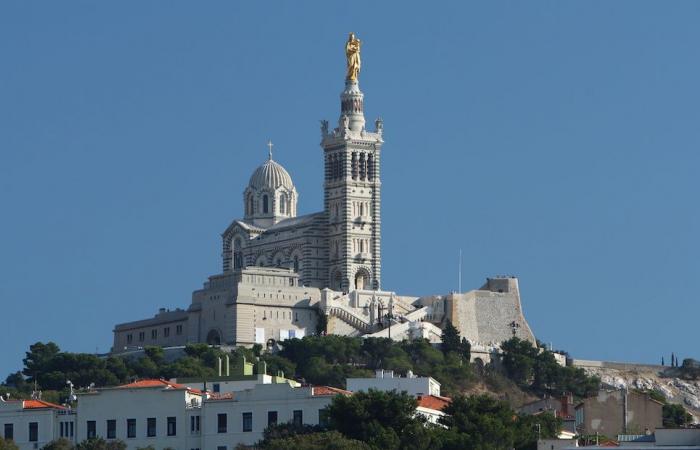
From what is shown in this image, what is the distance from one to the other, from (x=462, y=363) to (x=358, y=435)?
80708 millimetres

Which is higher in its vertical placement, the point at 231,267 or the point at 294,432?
the point at 231,267

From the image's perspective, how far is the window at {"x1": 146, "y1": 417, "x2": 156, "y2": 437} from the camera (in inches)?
3853

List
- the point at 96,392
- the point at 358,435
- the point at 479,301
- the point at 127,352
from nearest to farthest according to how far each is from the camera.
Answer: the point at 358,435, the point at 96,392, the point at 127,352, the point at 479,301

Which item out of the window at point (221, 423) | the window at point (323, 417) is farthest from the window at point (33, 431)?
the window at point (323, 417)

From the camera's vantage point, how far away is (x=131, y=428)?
322ft

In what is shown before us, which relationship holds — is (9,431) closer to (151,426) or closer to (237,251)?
(151,426)

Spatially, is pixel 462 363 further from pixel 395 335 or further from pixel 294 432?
pixel 294 432

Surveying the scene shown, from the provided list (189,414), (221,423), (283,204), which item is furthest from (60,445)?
(283,204)

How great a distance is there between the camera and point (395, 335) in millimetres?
177250

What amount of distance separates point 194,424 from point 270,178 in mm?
97290

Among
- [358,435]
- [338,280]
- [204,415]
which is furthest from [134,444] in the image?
[338,280]

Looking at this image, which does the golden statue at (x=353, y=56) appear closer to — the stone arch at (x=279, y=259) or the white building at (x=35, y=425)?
the stone arch at (x=279, y=259)

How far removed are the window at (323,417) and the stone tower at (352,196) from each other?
86.4m

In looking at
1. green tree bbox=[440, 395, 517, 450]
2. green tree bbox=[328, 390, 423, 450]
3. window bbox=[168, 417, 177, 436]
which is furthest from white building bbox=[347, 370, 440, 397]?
window bbox=[168, 417, 177, 436]
